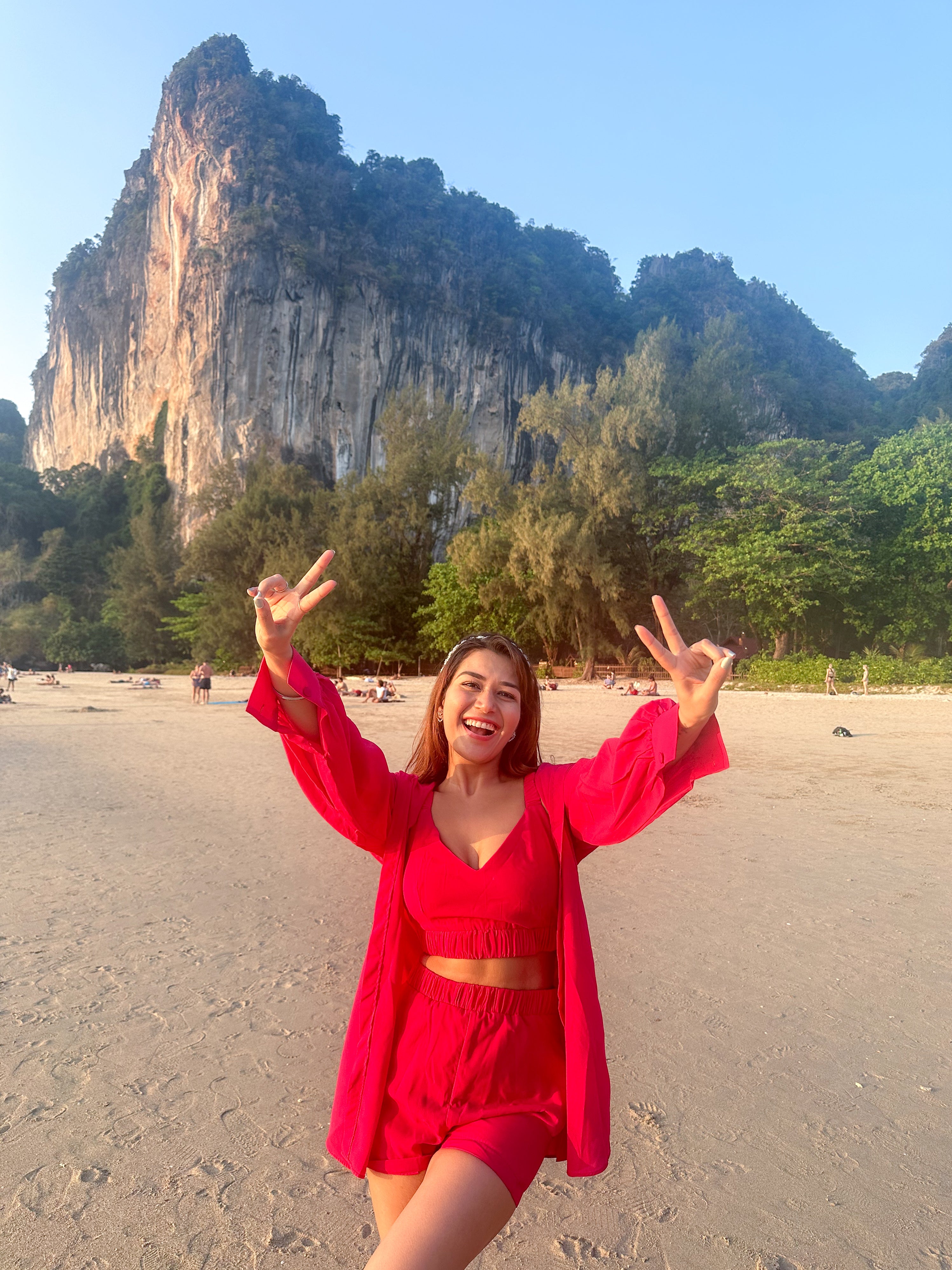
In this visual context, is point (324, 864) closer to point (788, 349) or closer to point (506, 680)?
point (506, 680)

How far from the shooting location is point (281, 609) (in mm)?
1906

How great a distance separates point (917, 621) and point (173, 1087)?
35.3 metres

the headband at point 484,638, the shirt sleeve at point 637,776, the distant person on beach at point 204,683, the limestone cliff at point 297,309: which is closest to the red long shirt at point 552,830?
the shirt sleeve at point 637,776

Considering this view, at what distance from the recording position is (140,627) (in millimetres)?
47188

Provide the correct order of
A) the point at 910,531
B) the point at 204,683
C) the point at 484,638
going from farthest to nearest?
the point at 910,531 < the point at 204,683 < the point at 484,638

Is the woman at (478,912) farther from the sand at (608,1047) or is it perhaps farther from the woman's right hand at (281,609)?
Result: the sand at (608,1047)

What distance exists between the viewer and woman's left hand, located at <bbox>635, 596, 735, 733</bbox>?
1.71 metres

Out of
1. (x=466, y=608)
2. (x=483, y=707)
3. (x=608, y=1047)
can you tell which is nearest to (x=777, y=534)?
(x=466, y=608)

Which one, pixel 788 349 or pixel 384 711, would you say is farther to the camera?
pixel 788 349

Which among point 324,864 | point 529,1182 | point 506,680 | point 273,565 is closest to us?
point 529,1182

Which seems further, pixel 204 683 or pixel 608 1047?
pixel 204 683

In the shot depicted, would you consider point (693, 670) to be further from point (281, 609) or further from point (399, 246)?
point (399, 246)

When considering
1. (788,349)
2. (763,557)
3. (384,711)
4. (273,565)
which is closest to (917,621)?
(763,557)

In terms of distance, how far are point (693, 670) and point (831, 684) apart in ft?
82.4
